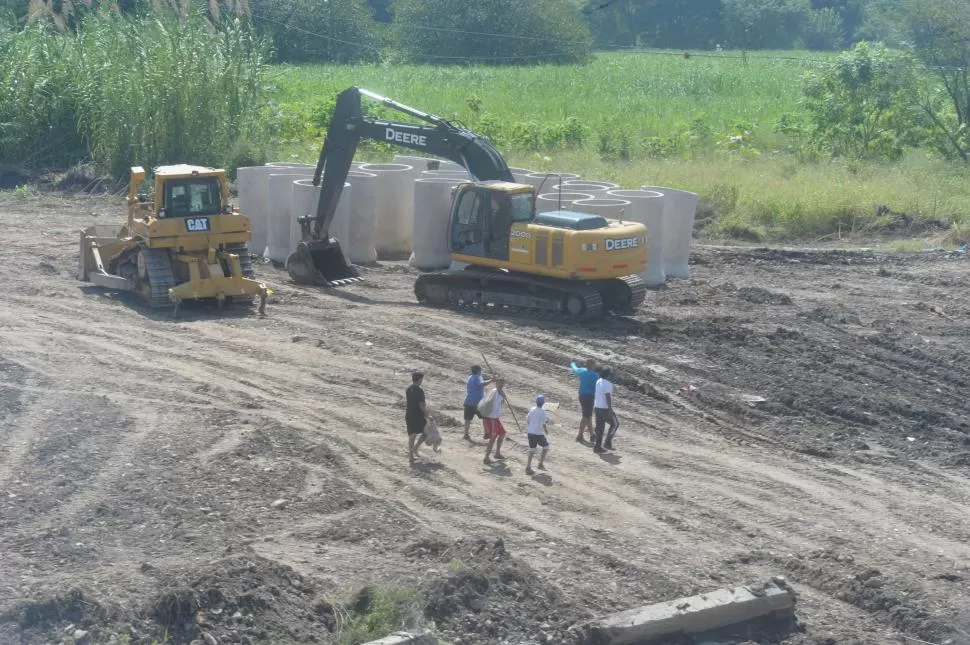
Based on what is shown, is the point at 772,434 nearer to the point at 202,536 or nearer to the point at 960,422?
the point at 960,422

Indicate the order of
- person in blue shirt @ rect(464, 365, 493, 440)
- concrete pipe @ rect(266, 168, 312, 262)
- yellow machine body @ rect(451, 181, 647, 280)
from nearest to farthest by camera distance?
person in blue shirt @ rect(464, 365, 493, 440) < yellow machine body @ rect(451, 181, 647, 280) < concrete pipe @ rect(266, 168, 312, 262)

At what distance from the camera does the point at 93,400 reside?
13.2 meters

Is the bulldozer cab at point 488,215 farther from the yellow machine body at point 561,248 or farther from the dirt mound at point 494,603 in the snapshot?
the dirt mound at point 494,603

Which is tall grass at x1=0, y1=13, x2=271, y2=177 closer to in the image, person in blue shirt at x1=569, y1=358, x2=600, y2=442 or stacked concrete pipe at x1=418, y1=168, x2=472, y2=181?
stacked concrete pipe at x1=418, y1=168, x2=472, y2=181

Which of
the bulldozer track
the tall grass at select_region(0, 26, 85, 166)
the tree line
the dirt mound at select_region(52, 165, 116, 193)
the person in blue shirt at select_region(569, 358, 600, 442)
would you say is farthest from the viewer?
the tree line

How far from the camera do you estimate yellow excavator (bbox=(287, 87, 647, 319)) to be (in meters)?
17.8

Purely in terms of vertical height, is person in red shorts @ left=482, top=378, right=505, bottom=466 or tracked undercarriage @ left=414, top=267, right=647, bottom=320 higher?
tracked undercarriage @ left=414, top=267, right=647, bottom=320

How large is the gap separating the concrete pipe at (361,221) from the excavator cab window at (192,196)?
4267 mm

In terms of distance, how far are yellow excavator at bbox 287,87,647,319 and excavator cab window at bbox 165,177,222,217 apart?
239 centimetres

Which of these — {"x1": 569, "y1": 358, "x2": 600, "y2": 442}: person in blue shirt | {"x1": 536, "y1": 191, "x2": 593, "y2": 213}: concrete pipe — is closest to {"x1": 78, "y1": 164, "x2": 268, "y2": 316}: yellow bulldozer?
{"x1": 536, "y1": 191, "x2": 593, "y2": 213}: concrete pipe

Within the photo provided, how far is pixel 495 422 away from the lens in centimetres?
1229

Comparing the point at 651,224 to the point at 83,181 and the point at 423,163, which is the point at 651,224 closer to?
the point at 423,163

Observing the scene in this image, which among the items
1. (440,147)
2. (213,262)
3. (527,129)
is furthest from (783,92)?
(213,262)

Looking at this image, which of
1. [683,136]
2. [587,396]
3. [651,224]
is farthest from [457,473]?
[683,136]
